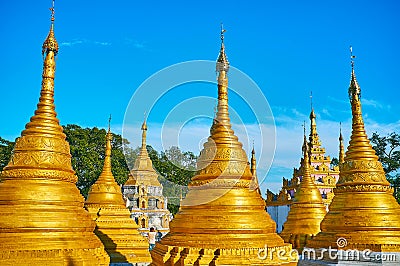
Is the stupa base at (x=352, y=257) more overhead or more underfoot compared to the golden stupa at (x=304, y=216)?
more underfoot

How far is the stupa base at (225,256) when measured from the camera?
10.9 m

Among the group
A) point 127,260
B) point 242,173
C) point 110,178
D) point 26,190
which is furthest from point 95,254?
point 110,178

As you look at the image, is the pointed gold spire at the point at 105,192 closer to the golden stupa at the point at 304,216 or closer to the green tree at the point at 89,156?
the golden stupa at the point at 304,216

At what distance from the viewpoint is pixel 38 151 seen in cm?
1148

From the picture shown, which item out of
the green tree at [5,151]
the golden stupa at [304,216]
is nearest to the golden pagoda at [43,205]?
the golden stupa at [304,216]

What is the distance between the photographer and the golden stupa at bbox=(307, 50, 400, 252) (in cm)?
1323

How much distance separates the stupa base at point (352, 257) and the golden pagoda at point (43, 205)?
23.8 feet

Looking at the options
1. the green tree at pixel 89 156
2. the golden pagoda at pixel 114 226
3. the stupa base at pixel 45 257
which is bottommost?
the stupa base at pixel 45 257

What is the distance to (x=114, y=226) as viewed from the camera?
1836 cm

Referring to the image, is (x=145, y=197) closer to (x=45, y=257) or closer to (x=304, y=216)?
(x=304, y=216)

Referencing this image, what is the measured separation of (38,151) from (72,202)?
1.70m

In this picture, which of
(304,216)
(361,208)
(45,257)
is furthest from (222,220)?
(304,216)

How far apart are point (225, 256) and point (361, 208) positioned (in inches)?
218

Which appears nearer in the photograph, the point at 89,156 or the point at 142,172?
the point at 142,172
